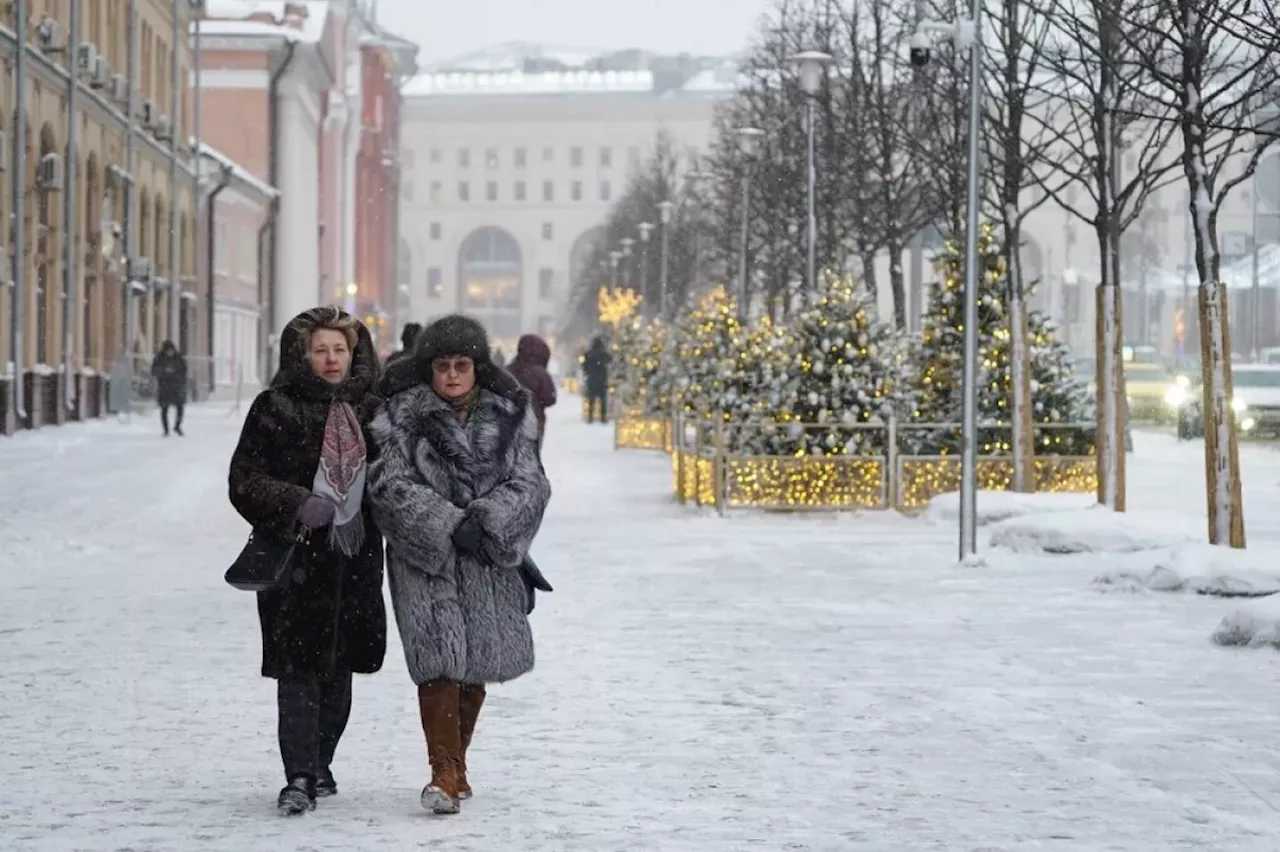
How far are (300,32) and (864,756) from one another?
84648 mm

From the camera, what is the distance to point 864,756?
973 cm

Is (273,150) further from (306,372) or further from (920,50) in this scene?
(306,372)

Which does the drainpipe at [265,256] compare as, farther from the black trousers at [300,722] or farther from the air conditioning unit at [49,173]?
the black trousers at [300,722]

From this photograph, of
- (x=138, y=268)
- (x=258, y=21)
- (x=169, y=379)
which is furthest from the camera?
(x=258, y=21)

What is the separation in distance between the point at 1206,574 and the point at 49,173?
A: 3087 cm

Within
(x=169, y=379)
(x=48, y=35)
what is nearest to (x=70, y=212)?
(x=48, y=35)

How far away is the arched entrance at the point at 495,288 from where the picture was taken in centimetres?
19338

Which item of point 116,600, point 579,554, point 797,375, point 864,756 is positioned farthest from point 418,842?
A: point 797,375

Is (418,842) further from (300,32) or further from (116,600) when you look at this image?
(300,32)

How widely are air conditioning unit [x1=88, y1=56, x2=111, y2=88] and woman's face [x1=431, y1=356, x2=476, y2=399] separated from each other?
42.7 metres

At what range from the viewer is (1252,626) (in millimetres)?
13555

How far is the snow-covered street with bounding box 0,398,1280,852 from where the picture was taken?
816cm

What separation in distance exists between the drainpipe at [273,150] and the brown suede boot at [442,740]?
255 ft

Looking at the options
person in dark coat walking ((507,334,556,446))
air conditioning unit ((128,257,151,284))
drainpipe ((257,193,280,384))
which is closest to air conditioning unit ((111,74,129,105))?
air conditioning unit ((128,257,151,284))
